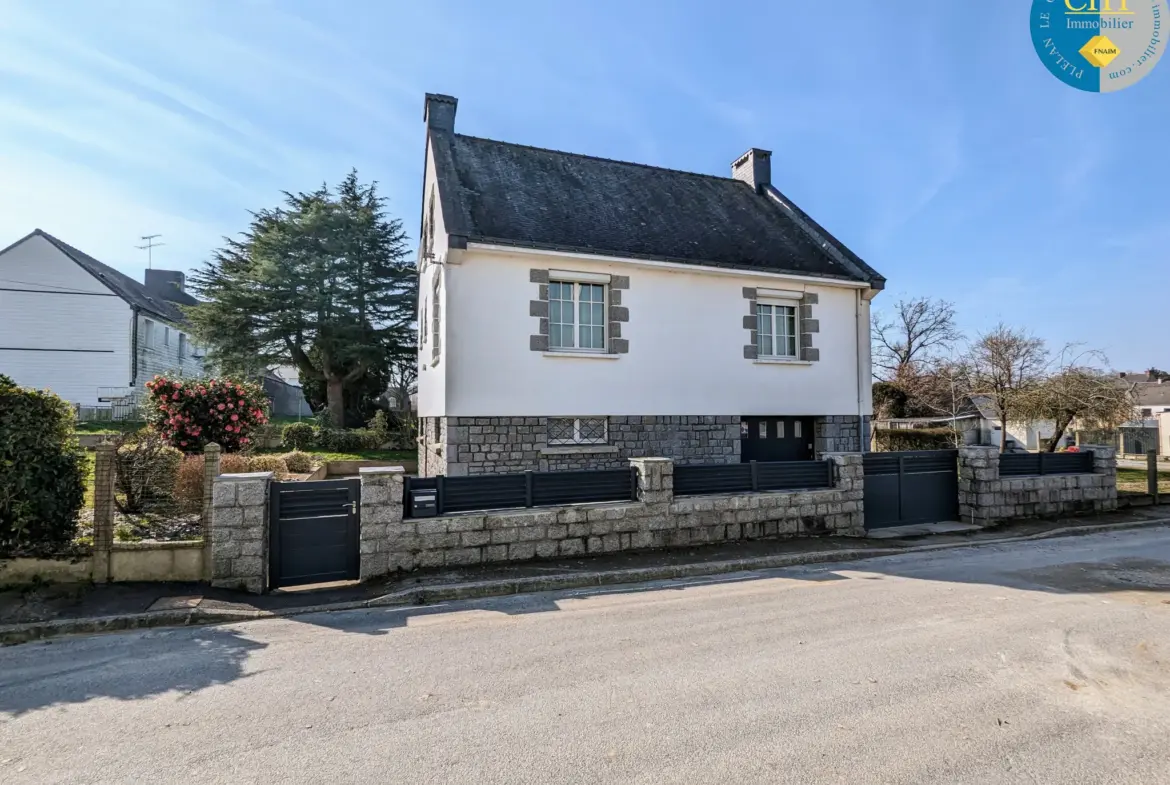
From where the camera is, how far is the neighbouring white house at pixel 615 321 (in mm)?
10367

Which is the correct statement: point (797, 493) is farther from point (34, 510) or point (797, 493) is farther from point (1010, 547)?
point (34, 510)

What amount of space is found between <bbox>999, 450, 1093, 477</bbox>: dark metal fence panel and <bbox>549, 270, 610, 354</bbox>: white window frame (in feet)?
26.0

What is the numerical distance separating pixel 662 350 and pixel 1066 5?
905 centimetres

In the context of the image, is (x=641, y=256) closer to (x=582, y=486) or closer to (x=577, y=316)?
(x=577, y=316)

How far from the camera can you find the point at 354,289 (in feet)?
78.8

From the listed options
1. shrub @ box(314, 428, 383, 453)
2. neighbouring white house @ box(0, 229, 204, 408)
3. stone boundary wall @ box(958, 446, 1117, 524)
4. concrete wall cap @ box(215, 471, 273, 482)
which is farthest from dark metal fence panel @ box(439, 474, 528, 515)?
neighbouring white house @ box(0, 229, 204, 408)

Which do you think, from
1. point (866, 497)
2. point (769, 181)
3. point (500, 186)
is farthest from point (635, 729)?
point (769, 181)

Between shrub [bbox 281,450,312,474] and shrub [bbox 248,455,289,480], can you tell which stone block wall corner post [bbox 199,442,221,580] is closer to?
shrub [bbox 248,455,289,480]

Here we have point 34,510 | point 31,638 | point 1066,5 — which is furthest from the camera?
point 1066,5

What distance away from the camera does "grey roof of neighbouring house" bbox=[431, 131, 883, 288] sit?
11.1 m

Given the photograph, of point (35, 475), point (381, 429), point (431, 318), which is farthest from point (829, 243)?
point (381, 429)

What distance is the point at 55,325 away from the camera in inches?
969

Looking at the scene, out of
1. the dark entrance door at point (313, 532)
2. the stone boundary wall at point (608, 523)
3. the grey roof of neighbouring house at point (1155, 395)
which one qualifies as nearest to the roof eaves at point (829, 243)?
the stone boundary wall at point (608, 523)

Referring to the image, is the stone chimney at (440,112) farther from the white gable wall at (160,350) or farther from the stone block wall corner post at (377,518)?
the white gable wall at (160,350)
